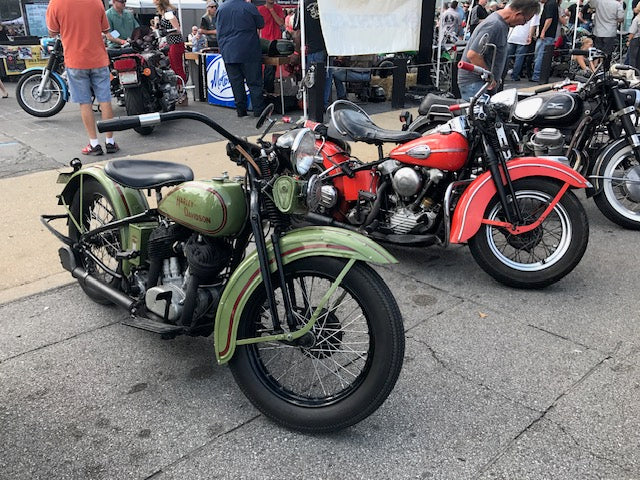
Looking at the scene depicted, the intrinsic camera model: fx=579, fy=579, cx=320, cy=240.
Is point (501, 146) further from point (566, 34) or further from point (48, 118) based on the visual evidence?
point (566, 34)

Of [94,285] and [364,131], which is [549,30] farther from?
[94,285]

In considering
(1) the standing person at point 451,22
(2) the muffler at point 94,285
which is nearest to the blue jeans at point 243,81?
(2) the muffler at point 94,285

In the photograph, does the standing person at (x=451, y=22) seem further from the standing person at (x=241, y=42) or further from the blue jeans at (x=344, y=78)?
the standing person at (x=241, y=42)

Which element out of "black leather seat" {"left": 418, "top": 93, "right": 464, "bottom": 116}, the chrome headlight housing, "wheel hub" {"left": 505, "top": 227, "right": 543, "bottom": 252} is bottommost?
"wheel hub" {"left": 505, "top": 227, "right": 543, "bottom": 252}

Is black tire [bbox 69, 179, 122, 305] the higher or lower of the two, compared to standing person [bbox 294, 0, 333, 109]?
lower

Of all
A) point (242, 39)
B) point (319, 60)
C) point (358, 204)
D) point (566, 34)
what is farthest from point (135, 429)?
point (566, 34)

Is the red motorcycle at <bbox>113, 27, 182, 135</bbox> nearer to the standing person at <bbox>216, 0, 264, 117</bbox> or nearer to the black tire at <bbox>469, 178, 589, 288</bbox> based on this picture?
the standing person at <bbox>216, 0, 264, 117</bbox>

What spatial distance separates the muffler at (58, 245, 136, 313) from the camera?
10.3ft

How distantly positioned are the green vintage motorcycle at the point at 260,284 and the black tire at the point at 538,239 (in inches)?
47.6

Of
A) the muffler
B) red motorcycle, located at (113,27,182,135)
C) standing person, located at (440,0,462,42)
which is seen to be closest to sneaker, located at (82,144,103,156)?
red motorcycle, located at (113,27,182,135)

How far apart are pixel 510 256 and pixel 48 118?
316 inches

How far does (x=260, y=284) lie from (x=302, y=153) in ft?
1.96

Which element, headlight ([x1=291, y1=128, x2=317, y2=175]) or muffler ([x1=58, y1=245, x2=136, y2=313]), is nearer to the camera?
headlight ([x1=291, y1=128, x2=317, y2=175])

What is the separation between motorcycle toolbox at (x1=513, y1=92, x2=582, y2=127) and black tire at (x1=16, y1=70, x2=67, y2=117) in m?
7.22
